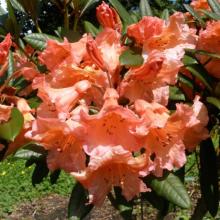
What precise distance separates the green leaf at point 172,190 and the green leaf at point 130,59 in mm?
237

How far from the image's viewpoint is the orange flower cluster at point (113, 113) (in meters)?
0.95

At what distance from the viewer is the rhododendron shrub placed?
0.95 m

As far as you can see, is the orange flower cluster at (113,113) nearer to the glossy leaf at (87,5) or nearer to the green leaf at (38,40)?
the green leaf at (38,40)

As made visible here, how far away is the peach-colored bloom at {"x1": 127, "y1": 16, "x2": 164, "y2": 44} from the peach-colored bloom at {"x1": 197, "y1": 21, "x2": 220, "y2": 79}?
0.13 m

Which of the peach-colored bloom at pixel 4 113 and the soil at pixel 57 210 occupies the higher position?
the peach-colored bloom at pixel 4 113

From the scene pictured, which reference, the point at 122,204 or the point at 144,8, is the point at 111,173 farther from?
the point at 144,8

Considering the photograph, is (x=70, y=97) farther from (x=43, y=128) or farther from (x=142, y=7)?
(x=142, y=7)

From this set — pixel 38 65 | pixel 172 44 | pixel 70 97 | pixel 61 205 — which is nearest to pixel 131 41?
pixel 172 44

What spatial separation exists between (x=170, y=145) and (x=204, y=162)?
0.88 feet

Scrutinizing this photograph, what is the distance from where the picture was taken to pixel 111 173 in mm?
1013

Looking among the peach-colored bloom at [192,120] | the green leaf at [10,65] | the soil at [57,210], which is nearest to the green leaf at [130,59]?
the peach-colored bloom at [192,120]

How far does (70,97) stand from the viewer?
1.01 metres

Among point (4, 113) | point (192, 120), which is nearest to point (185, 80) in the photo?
point (192, 120)

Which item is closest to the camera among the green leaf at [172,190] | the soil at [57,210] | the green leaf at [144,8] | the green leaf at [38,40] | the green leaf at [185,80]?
the green leaf at [172,190]
